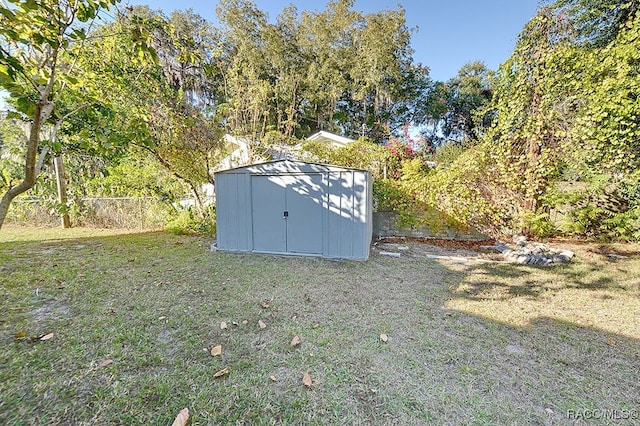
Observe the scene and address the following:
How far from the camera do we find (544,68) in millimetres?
5891

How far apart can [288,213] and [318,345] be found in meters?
3.18

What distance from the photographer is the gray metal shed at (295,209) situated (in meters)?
4.96

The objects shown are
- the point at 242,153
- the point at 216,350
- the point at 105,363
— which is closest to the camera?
the point at 105,363

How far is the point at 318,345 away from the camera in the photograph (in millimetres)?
2395

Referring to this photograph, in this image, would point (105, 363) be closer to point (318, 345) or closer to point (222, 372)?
point (222, 372)

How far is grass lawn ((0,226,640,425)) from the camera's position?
5.62 ft

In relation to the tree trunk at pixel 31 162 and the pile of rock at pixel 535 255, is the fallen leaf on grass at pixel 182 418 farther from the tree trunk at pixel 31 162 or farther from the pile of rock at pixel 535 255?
the pile of rock at pixel 535 255

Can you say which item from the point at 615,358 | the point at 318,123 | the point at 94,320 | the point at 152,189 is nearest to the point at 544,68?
the point at 615,358

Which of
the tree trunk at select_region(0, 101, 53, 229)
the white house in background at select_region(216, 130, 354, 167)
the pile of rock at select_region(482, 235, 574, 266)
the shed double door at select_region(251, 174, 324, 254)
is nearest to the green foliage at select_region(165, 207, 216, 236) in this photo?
the white house in background at select_region(216, 130, 354, 167)

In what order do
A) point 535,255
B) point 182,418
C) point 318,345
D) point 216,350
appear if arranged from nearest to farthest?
1. point 182,418
2. point 216,350
3. point 318,345
4. point 535,255

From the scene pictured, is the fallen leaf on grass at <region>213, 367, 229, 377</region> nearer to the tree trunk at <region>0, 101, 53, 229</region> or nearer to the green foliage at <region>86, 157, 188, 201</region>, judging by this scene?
the tree trunk at <region>0, 101, 53, 229</region>

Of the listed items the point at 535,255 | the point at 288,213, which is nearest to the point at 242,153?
the point at 288,213

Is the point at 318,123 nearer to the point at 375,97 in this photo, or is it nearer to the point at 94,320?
the point at 375,97

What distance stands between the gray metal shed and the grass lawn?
32.2 inches
